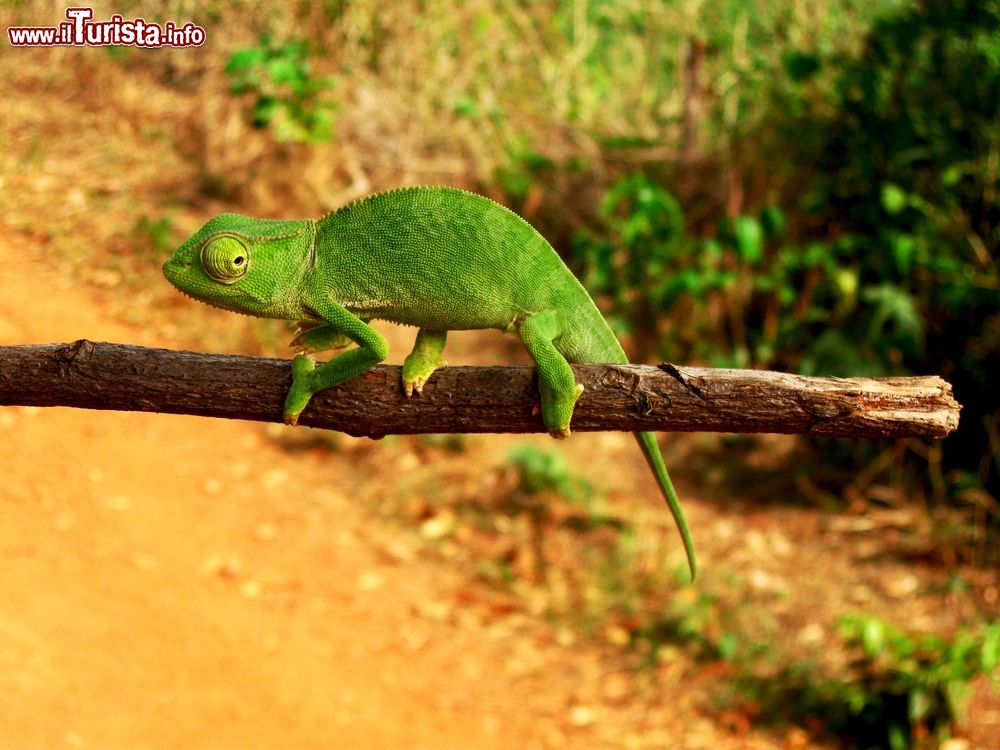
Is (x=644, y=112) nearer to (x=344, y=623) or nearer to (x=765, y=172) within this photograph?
(x=765, y=172)

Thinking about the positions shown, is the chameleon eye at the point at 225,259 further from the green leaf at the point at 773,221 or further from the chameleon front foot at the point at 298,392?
the green leaf at the point at 773,221

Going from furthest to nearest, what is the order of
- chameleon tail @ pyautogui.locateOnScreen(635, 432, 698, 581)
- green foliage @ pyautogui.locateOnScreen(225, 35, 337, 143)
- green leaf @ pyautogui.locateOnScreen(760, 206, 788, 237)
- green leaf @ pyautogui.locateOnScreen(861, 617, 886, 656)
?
green foliage @ pyautogui.locateOnScreen(225, 35, 337, 143) → green leaf @ pyautogui.locateOnScreen(760, 206, 788, 237) → green leaf @ pyautogui.locateOnScreen(861, 617, 886, 656) → chameleon tail @ pyautogui.locateOnScreen(635, 432, 698, 581)

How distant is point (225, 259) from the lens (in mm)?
1842

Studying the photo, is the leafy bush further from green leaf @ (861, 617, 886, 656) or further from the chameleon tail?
the chameleon tail

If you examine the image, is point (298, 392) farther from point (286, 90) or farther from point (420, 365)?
point (286, 90)

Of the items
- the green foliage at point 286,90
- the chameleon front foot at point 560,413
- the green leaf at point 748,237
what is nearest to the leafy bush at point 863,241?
the green leaf at point 748,237

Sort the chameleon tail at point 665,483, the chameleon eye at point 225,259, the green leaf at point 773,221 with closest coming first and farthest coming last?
the chameleon eye at point 225,259 → the chameleon tail at point 665,483 → the green leaf at point 773,221

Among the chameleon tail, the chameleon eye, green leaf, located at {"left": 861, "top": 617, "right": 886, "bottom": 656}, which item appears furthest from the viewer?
green leaf, located at {"left": 861, "top": 617, "right": 886, "bottom": 656}

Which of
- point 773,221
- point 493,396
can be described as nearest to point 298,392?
point 493,396

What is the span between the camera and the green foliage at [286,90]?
6574 millimetres

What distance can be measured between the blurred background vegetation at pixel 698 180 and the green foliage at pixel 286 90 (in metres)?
0.03

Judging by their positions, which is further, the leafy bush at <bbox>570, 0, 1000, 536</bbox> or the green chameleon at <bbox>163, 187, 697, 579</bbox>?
the leafy bush at <bbox>570, 0, 1000, 536</bbox>

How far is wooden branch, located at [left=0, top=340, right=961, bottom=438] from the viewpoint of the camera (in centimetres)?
199

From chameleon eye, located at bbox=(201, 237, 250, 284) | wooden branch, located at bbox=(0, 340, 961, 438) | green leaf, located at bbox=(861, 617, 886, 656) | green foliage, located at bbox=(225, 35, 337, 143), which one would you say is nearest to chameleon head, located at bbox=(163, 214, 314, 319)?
chameleon eye, located at bbox=(201, 237, 250, 284)
